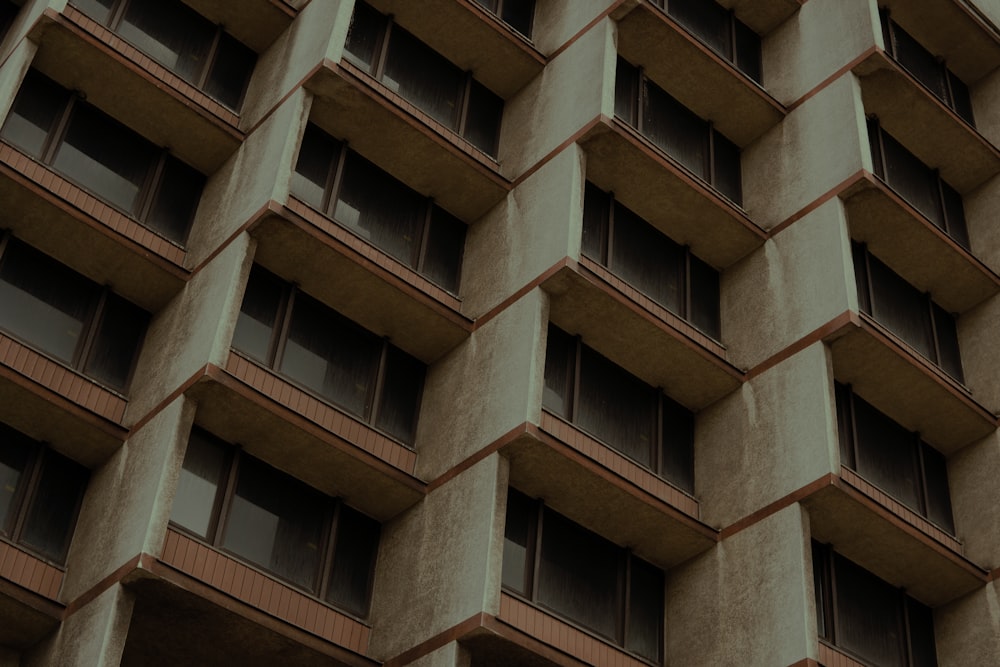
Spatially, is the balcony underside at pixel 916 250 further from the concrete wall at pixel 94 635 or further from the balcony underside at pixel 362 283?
the concrete wall at pixel 94 635

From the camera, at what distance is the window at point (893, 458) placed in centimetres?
3048

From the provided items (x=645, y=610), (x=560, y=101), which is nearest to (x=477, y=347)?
(x=645, y=610)

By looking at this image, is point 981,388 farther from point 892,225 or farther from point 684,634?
point 684,634

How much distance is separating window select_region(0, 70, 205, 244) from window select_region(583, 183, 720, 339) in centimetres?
871

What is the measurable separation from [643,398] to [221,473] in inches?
370

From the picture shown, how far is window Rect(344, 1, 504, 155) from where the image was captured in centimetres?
3148

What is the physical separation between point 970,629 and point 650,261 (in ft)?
34.1

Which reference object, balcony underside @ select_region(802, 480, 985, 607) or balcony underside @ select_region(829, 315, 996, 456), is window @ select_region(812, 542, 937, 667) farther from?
balcony underside @ select_region(829, 315, 996, 456)

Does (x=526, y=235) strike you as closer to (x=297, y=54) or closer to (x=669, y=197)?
(x=669, y=197)

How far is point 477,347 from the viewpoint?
1088 inches

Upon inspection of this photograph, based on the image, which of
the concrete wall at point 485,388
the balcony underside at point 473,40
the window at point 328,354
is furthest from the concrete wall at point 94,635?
the balcony underside at point 473,40

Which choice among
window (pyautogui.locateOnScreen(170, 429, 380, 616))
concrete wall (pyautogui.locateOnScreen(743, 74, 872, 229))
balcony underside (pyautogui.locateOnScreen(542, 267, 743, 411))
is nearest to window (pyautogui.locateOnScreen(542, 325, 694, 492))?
balcony underside (pyautogui.locateOnScreen(542, 267, 743, 411))

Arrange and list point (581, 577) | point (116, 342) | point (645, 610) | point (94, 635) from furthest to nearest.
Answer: point (645, 610), point (581, 577), point (116, 342), point (94, 635)

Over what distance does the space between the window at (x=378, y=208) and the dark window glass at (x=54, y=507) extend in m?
7.42
